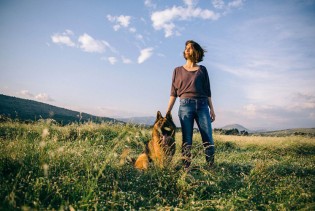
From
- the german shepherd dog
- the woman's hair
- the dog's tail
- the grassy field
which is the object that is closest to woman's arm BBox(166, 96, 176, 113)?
the german shepherd dog

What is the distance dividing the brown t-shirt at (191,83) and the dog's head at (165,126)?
28.1 inches

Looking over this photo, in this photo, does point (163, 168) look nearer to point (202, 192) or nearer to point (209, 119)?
point (202, 192)

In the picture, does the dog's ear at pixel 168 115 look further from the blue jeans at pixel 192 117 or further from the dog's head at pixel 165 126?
the blue jeans at pixel 192 117

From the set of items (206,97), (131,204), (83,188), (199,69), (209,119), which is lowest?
(131,204)

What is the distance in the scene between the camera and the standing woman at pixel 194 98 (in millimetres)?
5426

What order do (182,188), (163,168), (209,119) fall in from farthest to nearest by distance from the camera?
(209,119)
(163,168)
(182,188)

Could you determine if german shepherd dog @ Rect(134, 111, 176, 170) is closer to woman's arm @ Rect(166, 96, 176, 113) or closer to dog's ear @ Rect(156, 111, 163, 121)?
dog's ear @ Rect(156, 111, 163, 121)

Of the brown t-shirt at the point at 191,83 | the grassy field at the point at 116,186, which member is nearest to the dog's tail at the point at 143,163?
the grassy field at the point at 116,186

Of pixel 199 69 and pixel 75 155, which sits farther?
pixel 199 69

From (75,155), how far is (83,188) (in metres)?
1.18

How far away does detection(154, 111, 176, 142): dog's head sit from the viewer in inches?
196

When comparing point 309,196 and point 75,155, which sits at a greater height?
point 75,155

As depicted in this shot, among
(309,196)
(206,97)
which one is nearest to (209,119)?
(206,97)

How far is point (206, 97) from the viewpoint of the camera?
18.2 feet
